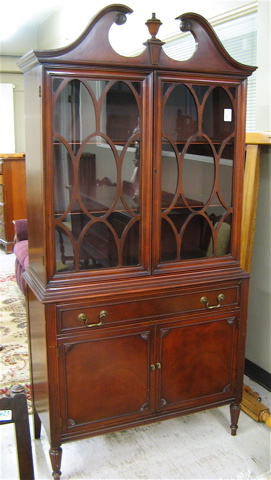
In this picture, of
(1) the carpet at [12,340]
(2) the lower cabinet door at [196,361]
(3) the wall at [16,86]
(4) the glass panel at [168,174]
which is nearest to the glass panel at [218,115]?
(4) the glass panel at [168,174]

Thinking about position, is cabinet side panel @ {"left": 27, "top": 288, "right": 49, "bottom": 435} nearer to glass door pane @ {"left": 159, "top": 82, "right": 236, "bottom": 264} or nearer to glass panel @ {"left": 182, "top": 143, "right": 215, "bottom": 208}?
glass door pane @ {"left": 159, "top": 82, "right": 236, "bottom": 264}

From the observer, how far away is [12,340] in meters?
3.26

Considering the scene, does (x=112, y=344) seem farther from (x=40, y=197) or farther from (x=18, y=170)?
(x=18, y=170)

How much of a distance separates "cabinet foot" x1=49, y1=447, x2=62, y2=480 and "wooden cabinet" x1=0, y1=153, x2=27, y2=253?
12.2 feet

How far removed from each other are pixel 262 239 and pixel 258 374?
2.47ft

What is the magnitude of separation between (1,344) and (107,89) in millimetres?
2018

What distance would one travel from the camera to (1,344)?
3203 millimetres

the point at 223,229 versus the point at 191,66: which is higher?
the point at 191,66

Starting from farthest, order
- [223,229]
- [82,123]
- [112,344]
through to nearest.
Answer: [223,229]
[112,344]
[82,123]

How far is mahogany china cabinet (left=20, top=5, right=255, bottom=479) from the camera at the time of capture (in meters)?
1.80

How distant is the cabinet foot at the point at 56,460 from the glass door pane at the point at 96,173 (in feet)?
2.38

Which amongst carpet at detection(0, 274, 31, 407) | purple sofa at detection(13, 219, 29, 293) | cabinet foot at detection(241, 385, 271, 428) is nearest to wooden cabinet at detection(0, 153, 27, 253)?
carpet at detection(0, 274, 31, 407)

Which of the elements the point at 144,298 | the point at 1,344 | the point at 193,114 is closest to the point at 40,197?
the point at 144,298

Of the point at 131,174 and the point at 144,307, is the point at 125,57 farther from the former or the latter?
the point at 144,307
